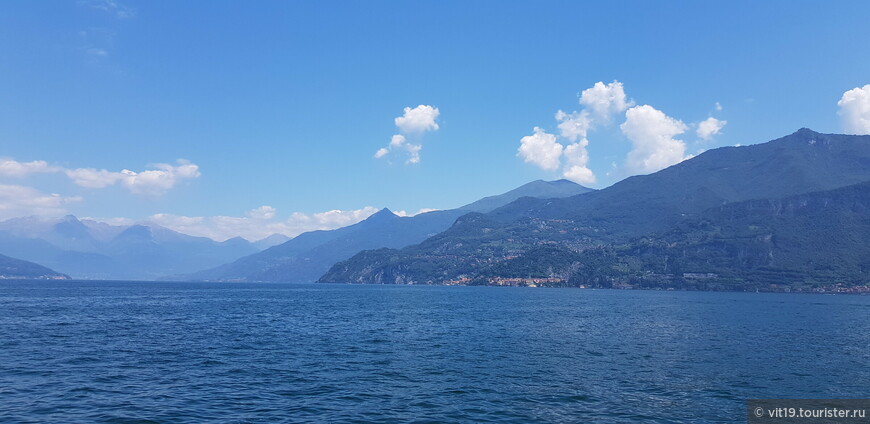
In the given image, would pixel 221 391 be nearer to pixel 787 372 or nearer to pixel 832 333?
pixel 787 372

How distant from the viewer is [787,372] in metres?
52.4

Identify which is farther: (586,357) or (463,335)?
(463,335)

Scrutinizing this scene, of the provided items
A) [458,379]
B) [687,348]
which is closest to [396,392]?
[458,379]

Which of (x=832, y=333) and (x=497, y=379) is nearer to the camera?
(x=497, y=379)

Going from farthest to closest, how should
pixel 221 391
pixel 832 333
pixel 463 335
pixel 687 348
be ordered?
pixel 832 333 → pixel 463 335 → pixel 687 348 → pixel 221 391

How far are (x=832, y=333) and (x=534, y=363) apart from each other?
223 ft

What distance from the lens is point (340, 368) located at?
51875 mm

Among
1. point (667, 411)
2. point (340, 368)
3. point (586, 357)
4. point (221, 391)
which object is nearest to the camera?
point (667, 411)

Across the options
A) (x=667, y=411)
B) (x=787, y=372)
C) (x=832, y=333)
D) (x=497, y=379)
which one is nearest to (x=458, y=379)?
(x=497, y=379)

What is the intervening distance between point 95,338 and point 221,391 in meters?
41.5

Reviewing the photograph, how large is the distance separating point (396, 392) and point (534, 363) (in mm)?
19709

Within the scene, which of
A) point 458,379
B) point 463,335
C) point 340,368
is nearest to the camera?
point 458,379

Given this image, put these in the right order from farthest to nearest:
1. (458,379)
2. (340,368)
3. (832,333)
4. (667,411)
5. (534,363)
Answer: (832,333), (534,363), (340,368), (458,379), (667,411)

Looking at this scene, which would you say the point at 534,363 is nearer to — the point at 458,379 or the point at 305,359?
the point at 458,379
